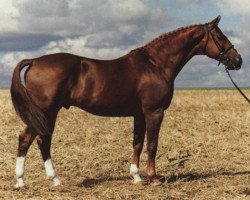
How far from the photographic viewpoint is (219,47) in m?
7.74

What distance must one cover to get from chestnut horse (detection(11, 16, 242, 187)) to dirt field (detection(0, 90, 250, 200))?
604 millimetres

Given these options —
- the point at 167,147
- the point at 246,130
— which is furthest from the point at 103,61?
the point at 246,130

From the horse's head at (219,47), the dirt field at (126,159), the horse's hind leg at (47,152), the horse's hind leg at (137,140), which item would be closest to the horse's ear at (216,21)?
the horse's head at (219,47)

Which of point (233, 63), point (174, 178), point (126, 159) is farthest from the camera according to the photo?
point (126, 159)

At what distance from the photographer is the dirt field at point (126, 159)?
22.7 ft

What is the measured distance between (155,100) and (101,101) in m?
0.98

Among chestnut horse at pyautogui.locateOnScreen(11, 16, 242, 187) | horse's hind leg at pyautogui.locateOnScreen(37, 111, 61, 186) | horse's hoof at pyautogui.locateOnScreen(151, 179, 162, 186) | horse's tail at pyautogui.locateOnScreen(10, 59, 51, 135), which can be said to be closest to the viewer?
horse's tail at pyautogui.locateOnScreen(10, 59, 51, 135)

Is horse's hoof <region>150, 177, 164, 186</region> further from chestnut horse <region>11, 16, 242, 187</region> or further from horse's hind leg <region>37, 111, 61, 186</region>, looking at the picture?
horse's hind leg <region>37, 111, 61, 186</region>

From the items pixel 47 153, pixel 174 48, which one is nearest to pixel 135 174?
pixel 47 153

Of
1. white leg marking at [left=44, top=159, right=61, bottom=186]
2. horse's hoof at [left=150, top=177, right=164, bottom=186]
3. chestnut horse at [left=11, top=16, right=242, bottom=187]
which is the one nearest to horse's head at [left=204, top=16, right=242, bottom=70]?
chestnut horse at [left=11, top=16, right=242, bottom=187]

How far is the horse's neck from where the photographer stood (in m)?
7.72

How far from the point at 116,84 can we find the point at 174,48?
4.59 ft

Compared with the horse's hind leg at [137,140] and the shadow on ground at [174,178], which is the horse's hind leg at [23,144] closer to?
the shadow on ground at [174,178]

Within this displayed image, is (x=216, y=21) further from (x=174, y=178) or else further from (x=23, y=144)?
(x=23, y=144)
